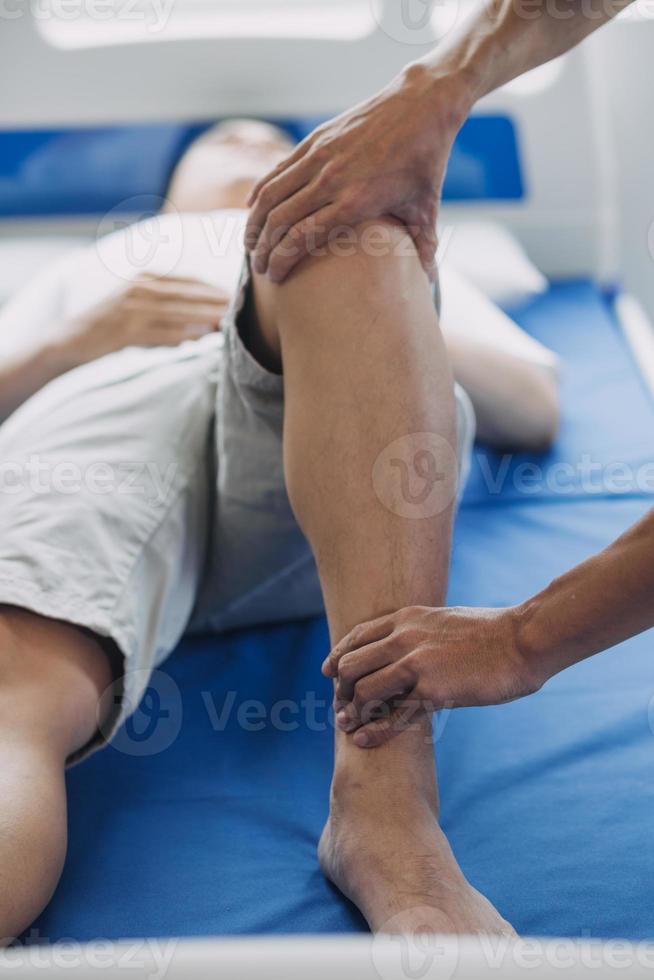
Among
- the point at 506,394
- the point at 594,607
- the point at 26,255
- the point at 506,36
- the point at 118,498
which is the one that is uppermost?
the point at 506,36

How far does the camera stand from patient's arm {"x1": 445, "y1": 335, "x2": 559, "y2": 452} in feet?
4.66

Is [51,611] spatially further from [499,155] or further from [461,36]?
[499,155]

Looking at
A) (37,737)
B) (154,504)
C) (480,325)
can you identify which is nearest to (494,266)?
(480,325)

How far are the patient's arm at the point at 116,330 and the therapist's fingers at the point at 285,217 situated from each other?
421mm

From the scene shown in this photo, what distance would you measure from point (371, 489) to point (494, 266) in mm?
1242

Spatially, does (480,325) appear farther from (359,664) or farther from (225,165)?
(359,664)

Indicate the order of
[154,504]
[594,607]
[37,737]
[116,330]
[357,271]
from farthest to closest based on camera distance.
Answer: [116,330], [154,504], [357,271], [37,737], [594,607]

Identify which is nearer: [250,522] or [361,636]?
[361,636]

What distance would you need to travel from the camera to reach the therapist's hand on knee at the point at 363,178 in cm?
95

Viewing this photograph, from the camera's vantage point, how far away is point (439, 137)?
3.31 ft

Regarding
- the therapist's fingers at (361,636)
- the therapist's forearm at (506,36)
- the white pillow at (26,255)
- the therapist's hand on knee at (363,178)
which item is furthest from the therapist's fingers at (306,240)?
the white pillow at (26,255)

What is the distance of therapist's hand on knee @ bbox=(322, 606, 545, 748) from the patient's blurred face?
4.14ft

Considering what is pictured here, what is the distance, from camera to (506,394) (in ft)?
4.81

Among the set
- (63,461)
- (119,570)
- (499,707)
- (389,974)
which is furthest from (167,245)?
(389,974)
